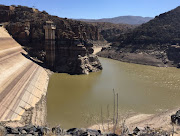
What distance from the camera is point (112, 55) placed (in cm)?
5972

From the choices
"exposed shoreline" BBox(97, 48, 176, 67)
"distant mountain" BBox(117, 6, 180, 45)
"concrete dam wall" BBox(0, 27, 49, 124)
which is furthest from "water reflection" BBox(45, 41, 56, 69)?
"distant mountain" BBox(117, 6, 180, 45)

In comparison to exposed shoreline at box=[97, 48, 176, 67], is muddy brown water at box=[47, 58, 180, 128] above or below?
below

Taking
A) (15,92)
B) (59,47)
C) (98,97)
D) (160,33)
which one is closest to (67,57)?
(59,47)

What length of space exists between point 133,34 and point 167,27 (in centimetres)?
1206

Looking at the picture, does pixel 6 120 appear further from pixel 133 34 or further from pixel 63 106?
pixel 133 34

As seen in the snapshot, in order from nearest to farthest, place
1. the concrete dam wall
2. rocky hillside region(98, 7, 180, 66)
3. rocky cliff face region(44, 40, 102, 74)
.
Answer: the concrete dam wall → rocky cliff face region(44, 40, 102, 74) → rocky hillside region(98, 7, 180, 66)

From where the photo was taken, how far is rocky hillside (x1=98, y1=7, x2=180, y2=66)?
156 ft

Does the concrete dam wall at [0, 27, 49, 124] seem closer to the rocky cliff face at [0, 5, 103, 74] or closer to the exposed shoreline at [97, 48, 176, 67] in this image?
the rocky cliff face at [0, 5, 103, 74]

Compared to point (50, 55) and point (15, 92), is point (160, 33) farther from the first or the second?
→ point (15, 92)

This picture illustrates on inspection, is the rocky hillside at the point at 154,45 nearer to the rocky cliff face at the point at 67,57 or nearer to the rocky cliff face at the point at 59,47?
the rocky cliff face at the point at 59,47

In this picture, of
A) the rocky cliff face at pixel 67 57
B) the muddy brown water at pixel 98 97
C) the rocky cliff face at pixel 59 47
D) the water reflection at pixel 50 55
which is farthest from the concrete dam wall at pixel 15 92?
the rocky cliff face at pixel 59 47

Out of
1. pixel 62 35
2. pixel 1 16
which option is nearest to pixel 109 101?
pixel 62 35

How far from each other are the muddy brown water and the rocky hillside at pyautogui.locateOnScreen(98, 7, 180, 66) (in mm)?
17002

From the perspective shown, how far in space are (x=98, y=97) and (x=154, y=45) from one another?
130ft
